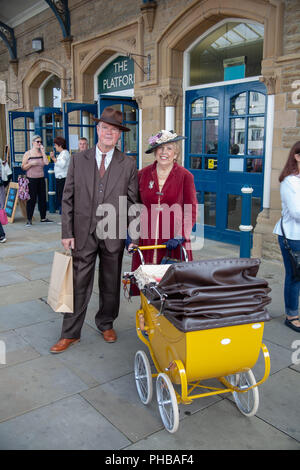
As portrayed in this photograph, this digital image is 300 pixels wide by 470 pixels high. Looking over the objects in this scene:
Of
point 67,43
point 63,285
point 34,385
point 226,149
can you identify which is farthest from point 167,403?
point 67,43

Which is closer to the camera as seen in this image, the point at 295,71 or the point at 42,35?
the point at 295,71

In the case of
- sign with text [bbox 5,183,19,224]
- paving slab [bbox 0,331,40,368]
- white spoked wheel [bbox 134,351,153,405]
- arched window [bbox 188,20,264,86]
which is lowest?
paving slab [bbox 0,331,40,368]

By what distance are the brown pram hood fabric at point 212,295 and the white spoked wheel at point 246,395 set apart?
1.63 ft

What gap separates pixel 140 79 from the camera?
8.13 meters

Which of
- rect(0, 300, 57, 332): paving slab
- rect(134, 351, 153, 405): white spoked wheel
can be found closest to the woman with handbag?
rect(134, 351, 153, 405): white spoked wheel

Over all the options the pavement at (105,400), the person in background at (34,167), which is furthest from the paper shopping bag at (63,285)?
the person in background at (34,167)

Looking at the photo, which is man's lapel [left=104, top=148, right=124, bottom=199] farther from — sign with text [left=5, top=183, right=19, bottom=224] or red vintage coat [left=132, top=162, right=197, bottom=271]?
sign with text [left=5, top=183, right=19, bottom=224]

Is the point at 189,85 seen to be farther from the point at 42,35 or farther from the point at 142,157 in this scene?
the point at 42,35

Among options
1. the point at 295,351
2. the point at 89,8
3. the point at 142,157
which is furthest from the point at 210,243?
the point at 89,8

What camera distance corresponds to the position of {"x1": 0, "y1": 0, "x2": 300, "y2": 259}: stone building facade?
225 inches

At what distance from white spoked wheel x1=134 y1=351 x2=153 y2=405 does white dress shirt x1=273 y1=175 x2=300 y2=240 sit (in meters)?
1.84

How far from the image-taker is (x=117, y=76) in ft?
31.4

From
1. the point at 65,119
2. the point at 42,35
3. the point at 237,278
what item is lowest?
the point at 237,278

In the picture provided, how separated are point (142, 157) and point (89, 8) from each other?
11.7 feet
